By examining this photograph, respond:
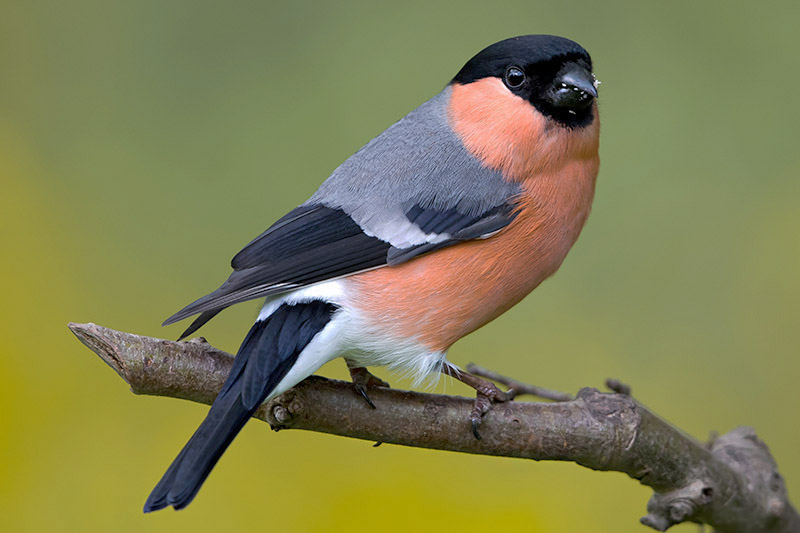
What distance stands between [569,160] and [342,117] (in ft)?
4.99

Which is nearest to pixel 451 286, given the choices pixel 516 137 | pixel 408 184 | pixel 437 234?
pixel 437 234

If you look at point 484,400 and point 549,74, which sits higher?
point 549,74

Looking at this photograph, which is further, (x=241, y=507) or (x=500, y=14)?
(x=500, y=14)

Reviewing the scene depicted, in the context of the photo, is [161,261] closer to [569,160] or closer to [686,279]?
[569,160]

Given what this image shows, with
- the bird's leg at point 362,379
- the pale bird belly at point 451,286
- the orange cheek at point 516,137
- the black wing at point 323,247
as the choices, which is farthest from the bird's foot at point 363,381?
the orange cheek at point 516,137

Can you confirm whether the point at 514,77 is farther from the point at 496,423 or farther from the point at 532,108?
the point at 496,423

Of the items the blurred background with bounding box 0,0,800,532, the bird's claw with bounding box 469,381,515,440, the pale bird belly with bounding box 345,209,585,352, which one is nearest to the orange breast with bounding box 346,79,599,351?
the pale bird belly with bounding box 345,209,585,352

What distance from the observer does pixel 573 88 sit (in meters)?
2.28

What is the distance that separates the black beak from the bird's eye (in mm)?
84

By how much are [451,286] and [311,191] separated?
1389mm

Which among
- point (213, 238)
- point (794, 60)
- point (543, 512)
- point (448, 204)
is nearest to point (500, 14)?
point (794, 60)

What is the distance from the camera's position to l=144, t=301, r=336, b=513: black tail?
75.6 inches

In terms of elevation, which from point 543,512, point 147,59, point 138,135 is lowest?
point 543,512

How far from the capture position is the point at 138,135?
11.6 feet
